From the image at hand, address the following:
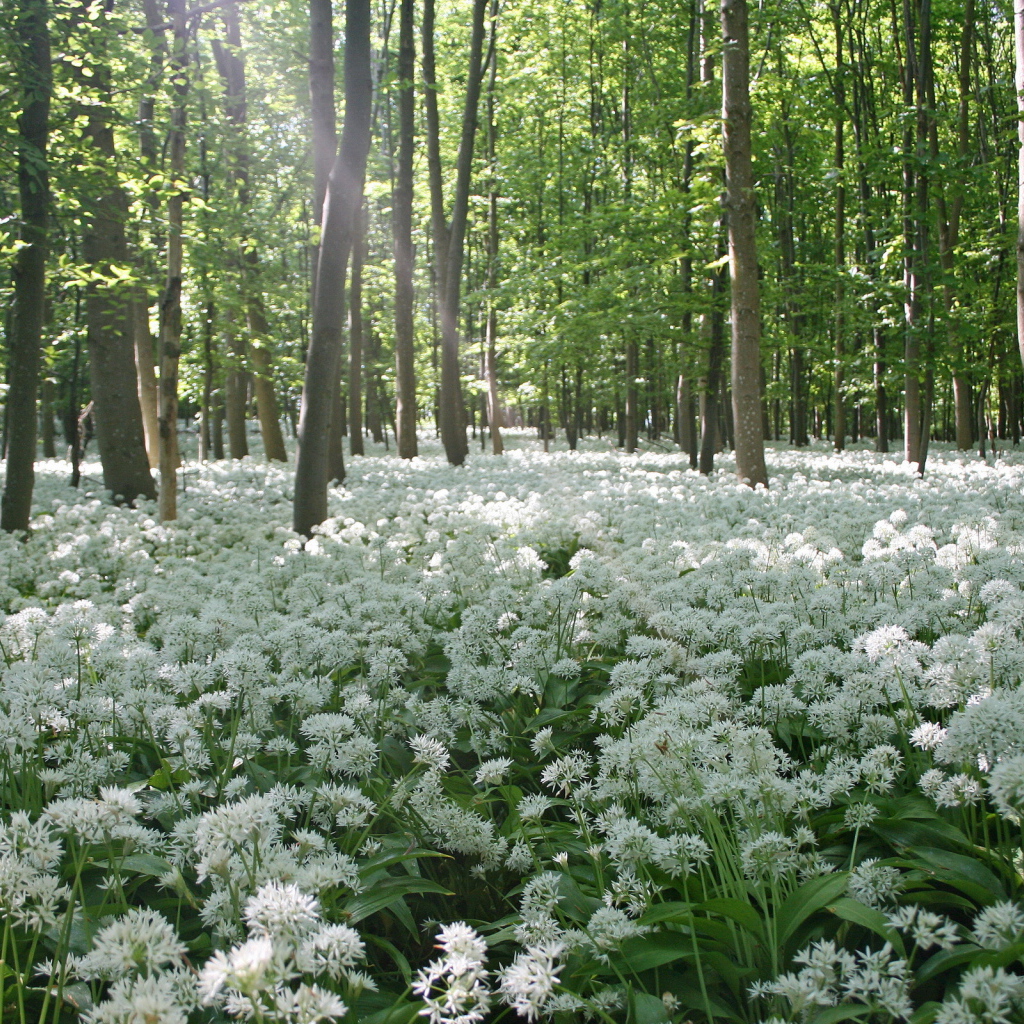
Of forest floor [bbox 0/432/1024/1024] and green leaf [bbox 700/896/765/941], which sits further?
green leaf [bbox 700/896/765/941]

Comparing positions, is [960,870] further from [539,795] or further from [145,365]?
[145,365]

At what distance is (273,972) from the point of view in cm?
140

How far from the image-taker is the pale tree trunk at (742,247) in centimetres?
1051

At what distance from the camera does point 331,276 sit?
8.10 m

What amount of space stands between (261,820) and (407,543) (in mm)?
5270

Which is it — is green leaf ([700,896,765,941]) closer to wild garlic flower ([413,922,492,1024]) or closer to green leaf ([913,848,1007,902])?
green leaf ([913,848,1007,902])

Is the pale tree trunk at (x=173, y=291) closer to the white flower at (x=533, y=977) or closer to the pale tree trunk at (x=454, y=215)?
the white flower at (x=533, y=977)

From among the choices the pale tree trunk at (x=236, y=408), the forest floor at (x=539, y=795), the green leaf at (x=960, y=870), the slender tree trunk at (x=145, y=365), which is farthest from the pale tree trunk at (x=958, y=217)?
the pale tree trunk at (x=236, y=408)

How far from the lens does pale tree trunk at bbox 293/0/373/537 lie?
8078 millimetres

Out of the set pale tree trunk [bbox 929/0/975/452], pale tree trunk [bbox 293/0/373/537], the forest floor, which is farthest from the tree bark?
the forest floor

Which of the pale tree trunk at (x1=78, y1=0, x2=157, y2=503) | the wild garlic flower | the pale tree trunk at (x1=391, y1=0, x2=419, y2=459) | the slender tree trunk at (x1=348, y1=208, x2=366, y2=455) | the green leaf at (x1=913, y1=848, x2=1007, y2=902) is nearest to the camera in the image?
the wild garlic flower

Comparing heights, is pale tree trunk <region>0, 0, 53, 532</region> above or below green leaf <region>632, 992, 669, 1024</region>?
above

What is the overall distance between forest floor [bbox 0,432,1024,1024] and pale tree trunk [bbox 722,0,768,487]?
5212 millimetres

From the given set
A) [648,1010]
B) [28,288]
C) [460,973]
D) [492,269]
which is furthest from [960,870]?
[492,269]
